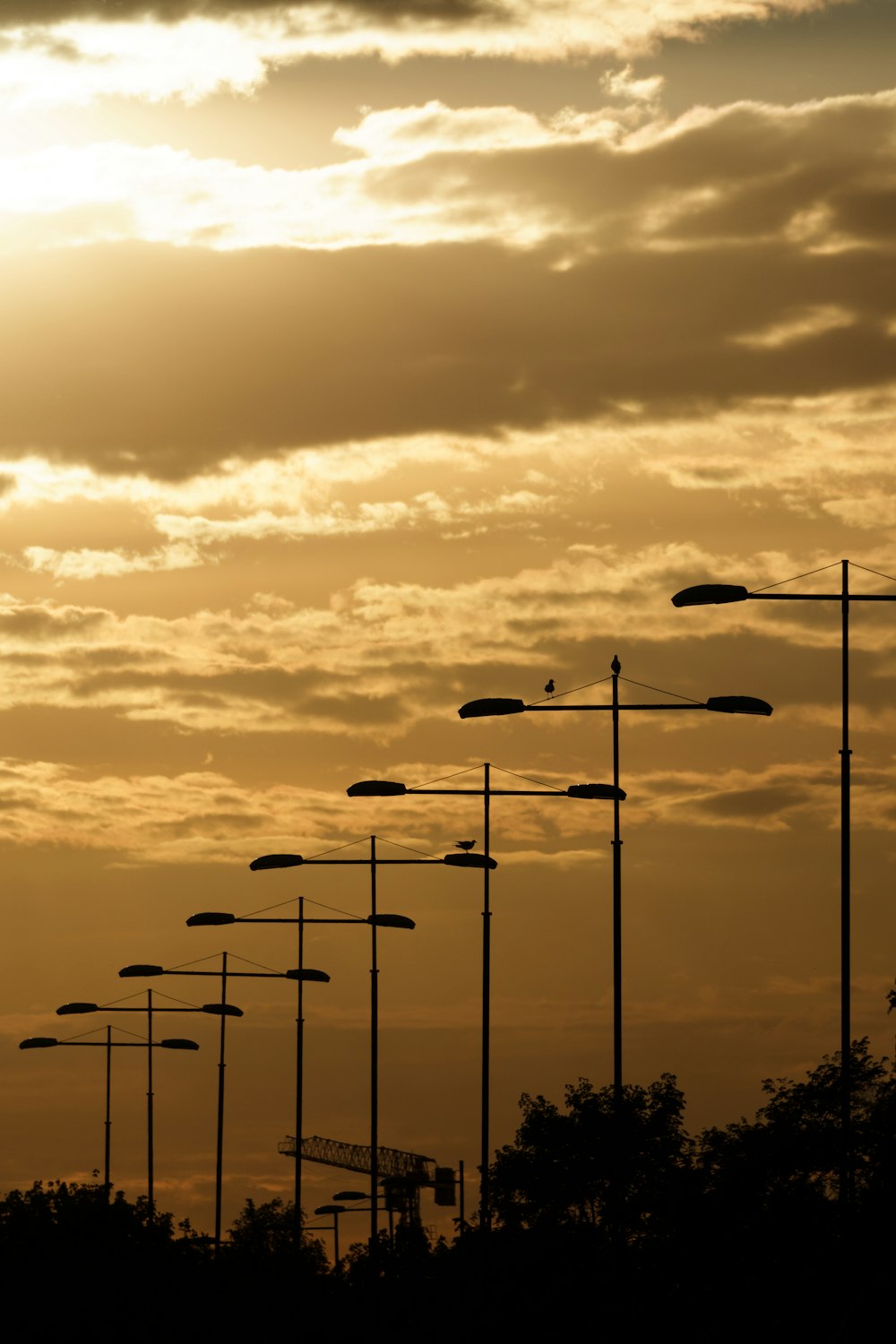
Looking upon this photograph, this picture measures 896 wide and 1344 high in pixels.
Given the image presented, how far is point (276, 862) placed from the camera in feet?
234

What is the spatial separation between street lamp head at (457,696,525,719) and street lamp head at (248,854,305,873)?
17.6 meters

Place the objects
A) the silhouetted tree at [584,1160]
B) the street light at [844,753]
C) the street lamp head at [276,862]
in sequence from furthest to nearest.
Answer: the silhouetted tree at [584,1160] < the street lamp head at [276,862] < the street light at [844,753]

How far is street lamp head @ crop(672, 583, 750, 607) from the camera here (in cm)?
4719

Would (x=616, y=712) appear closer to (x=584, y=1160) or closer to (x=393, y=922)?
(x=393, y=922)

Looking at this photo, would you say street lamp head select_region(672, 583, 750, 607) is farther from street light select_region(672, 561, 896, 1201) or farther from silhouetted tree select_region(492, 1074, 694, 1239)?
silhouetted tree select_region(492, 1074, 694, 1239)

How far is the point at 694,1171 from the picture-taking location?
316 feet

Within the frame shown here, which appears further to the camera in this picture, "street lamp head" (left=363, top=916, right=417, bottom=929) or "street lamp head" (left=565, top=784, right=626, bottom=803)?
"street lamp head" (left=363, top=916, right=417, bottom=929)

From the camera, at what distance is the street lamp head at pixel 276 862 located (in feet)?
234

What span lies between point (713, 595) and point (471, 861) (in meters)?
21.2

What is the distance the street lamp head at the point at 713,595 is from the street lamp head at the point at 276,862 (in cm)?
2609

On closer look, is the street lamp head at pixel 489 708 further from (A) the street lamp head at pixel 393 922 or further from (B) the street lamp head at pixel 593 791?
(A) the street lamp head at pixel 393 922

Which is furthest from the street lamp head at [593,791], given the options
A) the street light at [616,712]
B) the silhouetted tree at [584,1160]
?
the silhouetted tree at [584,1160]

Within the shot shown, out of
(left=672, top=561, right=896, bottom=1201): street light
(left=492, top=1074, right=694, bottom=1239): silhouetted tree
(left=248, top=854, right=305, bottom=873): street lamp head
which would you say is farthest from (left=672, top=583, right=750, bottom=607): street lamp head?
(left=492, top=1074, right=694, bottom=1239): silhouetted tree

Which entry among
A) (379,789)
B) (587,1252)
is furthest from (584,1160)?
(379,789)
